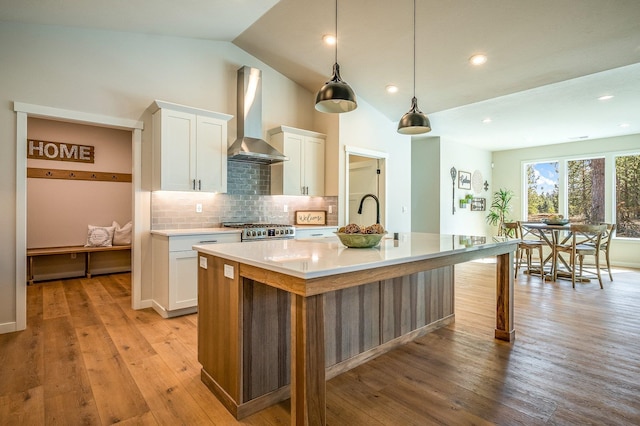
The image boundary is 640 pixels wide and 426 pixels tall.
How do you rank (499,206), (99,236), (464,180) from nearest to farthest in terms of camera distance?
(99,236), (464,180), (499,206)

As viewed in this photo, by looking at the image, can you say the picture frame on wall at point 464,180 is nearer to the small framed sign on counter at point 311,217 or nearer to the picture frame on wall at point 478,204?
the picture frame on wall at point 478,204

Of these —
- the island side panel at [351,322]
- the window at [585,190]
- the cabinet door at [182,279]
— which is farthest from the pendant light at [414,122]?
the window at [585,190]

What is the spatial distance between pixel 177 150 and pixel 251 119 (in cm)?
117

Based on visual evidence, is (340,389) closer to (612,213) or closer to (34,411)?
(34,411)

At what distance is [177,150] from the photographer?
3797 millimetres

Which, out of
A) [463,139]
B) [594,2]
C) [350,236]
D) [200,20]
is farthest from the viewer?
[463,139]

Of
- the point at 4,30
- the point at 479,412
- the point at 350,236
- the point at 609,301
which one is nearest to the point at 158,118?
the point at 4,30

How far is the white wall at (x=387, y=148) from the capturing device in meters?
5.19

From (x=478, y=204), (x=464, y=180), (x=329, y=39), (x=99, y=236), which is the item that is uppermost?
(x=329, y=39)

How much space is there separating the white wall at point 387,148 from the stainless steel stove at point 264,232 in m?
1.15

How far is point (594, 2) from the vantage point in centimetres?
294

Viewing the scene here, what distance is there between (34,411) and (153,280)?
2.08m

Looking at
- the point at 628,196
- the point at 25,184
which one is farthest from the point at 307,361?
the point at 628,196

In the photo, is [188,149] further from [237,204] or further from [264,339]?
[264,339]
